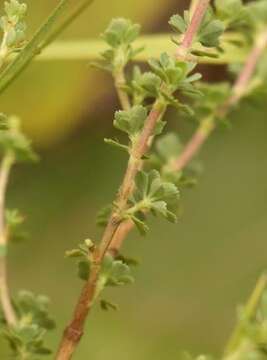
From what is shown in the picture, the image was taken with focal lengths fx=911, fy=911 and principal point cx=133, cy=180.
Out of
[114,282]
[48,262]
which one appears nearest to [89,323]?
[48,262]

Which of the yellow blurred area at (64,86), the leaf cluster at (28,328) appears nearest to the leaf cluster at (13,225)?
the leaf cluster at (28,328)

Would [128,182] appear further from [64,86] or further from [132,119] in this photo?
[64,86]

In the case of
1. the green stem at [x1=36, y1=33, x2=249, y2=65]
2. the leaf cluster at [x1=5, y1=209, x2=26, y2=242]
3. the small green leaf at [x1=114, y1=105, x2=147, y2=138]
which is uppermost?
the green stem at [x1=36, y1=33, x2=249, y2=65]

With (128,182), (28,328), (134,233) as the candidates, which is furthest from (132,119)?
(134,233)

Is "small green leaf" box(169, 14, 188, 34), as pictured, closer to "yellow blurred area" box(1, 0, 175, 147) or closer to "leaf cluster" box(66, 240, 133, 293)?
"leaf cluster" box(66, 240, 133, 293)

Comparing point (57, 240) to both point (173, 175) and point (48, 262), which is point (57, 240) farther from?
point (173, 175)

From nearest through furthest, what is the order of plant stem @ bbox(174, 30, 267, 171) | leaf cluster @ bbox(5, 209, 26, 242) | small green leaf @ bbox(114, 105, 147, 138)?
small green leaf @ bbox(114, 105, 147, 138) < leaf cluster @ bbox(5, 209, 26, 242) < plant stem @ bbox(174, 30, 267, 171)

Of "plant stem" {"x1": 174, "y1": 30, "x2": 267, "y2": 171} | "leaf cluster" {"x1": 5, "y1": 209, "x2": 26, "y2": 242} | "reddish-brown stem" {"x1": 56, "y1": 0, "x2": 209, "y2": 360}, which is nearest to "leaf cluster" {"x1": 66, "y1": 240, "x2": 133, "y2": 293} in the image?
"reddish-brown stem" {"x1": 56, "y1": 0, "x2": 209, "y2": 360}
